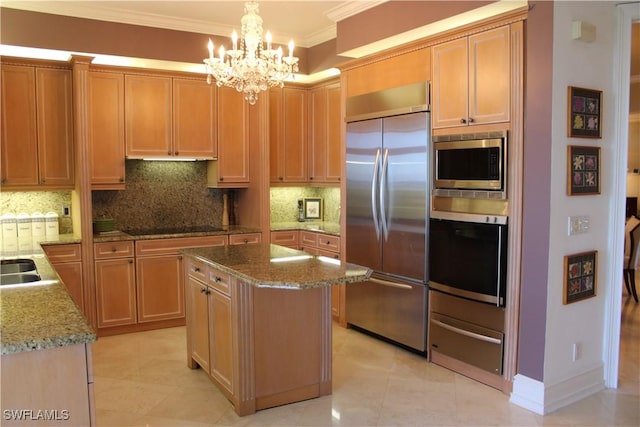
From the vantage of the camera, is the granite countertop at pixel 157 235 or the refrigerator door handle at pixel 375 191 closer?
the refrigerator door handle at pixel 375 191

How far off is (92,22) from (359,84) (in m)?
2.38

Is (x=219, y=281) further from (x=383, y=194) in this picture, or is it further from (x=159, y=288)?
(x=159, y=288)

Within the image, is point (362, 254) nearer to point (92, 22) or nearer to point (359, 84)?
point (359, 84)

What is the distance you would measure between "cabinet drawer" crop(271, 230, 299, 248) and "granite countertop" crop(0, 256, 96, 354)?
2.86 meters

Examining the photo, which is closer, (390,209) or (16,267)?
(16,267)

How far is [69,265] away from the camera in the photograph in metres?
4.51

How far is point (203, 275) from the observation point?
3.55 metres

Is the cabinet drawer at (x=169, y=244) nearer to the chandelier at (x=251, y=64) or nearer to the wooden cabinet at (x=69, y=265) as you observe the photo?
the wooden cabinet at (x=69, y=265)

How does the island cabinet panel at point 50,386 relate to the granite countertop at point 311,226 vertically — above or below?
Answer: below

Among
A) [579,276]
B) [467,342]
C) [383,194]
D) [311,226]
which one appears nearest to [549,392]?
[467,342]

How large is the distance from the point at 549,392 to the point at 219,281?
2.17m

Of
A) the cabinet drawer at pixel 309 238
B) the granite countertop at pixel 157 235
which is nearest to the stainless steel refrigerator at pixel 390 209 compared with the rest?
the cabinet drawer at pixel 309 238

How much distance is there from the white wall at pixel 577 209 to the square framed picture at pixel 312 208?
3232mm

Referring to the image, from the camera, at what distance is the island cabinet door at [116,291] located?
4.66m
